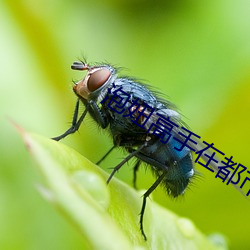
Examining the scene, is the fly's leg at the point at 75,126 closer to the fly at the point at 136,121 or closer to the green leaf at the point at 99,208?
the fly at the point at 136,121

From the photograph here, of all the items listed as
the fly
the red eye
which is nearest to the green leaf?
the fly

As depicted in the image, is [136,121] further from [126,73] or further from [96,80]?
[126,73]

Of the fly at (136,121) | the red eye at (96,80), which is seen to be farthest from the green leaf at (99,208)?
the red eye at (96,80)

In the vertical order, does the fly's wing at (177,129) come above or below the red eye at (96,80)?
below

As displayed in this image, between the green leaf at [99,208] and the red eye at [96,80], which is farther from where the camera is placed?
the red eye at [96,80]

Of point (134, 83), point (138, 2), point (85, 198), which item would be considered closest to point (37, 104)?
point (134, 83)

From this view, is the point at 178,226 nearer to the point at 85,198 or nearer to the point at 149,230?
the point at 149,230
